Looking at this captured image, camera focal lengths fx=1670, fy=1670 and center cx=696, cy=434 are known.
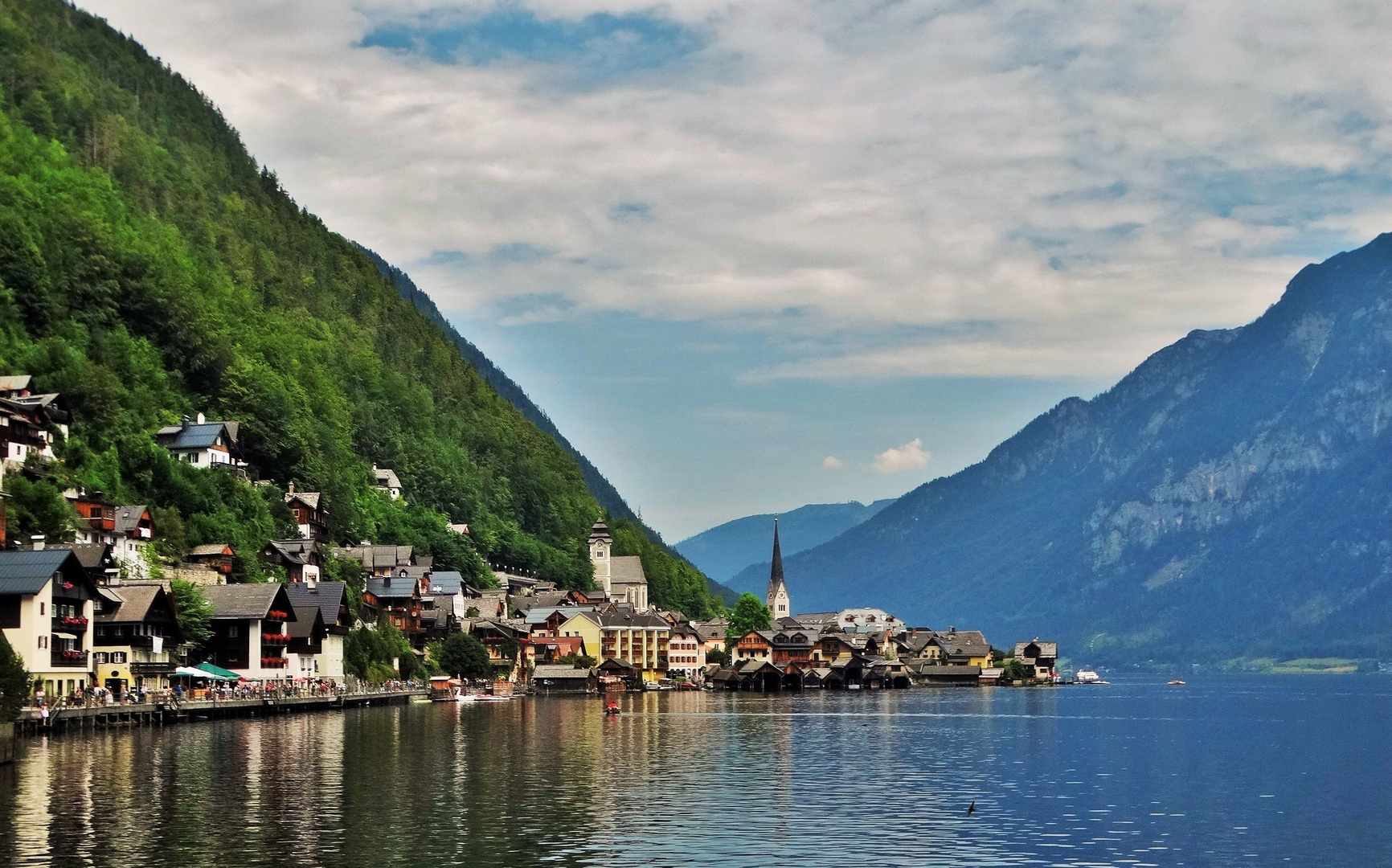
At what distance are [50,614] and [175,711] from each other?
13431 millimetres

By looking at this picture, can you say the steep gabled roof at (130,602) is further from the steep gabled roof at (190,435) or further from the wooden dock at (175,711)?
the steep gabled roof at (190,435)

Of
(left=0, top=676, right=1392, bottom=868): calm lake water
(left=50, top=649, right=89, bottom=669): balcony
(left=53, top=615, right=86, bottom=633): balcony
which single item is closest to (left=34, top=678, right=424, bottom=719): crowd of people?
(left=50, top=649, right=89, bottom=669): balcony

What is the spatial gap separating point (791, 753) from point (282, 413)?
10792 centimetres

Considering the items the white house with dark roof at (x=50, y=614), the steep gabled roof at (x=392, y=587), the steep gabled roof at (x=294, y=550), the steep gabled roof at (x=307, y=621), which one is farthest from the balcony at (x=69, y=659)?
the steep gabled roof at (x=392, y=587)

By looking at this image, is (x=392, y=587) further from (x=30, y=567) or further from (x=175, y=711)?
(x=30, y=567)

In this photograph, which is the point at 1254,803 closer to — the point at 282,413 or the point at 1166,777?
the point at 1166,777

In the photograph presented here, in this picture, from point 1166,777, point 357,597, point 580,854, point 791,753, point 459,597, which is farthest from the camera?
point 459,597

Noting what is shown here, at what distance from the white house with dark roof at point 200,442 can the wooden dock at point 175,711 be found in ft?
95.9

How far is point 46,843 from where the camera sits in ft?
151

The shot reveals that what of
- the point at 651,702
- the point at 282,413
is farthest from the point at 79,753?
the point at 282,413

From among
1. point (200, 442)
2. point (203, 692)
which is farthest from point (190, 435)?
point (203, 692)

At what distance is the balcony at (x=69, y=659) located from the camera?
93.6 m

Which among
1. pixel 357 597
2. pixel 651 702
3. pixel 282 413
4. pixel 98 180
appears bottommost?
pixel 651 702

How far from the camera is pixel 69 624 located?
9462 centimetres
